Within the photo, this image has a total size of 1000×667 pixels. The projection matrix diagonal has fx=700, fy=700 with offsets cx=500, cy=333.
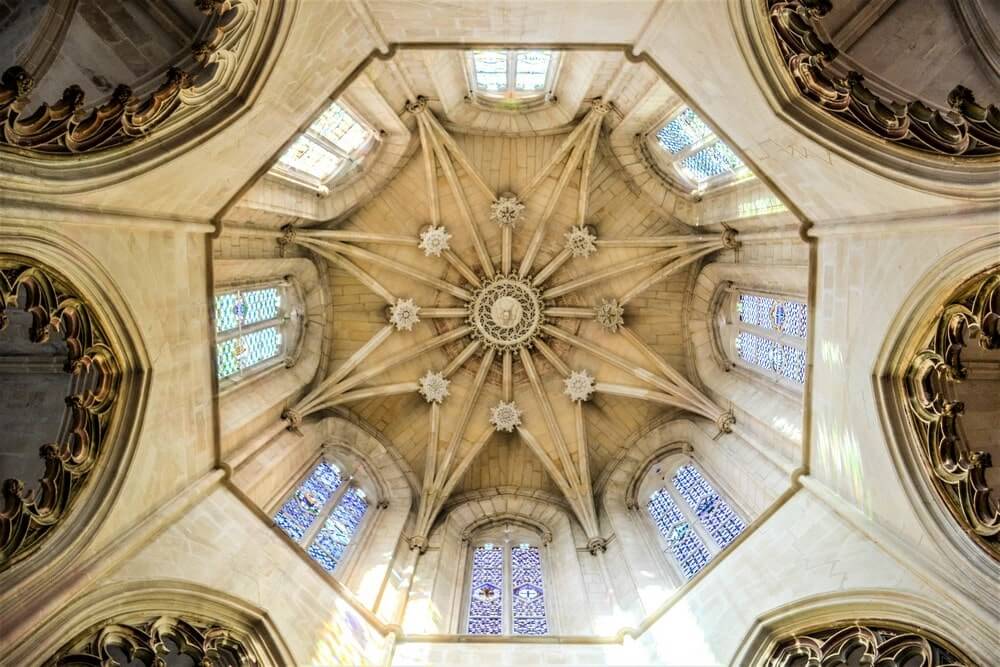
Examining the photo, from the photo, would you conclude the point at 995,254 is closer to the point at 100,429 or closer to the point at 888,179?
the point at 888,179

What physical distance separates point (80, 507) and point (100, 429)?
2.81 ft

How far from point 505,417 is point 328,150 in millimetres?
6892

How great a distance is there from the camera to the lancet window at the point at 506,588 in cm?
1142

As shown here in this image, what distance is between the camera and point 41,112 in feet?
20.3

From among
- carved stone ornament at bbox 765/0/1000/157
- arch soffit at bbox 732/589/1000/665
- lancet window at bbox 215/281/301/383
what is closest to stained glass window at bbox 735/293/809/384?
arch soffit at bbox 732/589/1000/665

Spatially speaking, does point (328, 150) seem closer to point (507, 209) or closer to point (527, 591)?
point (507, 209)

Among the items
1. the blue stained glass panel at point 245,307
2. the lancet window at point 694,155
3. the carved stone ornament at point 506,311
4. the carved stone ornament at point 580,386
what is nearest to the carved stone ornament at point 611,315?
the carved stone ornament at point 580,386

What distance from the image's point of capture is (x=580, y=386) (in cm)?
1579

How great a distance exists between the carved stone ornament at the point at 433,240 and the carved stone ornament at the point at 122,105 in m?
7.91

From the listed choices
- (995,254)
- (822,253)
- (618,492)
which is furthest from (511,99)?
(995,254)

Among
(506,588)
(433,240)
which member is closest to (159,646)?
(506,588)

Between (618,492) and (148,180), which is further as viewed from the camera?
(618,492)

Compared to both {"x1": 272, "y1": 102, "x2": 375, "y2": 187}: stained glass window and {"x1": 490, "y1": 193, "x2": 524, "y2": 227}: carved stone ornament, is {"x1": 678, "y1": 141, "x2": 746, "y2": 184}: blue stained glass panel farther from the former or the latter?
{"x1": 272, "y1": 102, "x2": 375, "y2": 187}: stained glass window

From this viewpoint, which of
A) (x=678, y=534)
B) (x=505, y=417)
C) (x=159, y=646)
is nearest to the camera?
(x=159, y=646)
